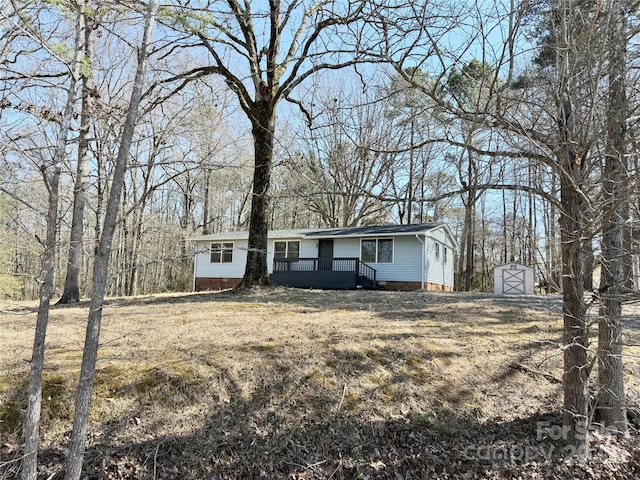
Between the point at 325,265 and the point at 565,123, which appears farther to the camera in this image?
the point at 325,265

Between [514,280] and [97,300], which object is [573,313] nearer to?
[97,300]

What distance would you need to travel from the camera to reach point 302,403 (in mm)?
4035

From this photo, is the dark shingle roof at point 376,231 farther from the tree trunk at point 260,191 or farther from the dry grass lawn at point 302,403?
the dry grass lawn at point 302,403

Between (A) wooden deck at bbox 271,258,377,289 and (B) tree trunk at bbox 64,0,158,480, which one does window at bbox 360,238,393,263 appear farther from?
(B) tree trunk at bbox 64,0,158,480

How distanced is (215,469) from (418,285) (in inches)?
536

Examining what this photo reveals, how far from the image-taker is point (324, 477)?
3.31 metres

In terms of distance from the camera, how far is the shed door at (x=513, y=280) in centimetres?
1364

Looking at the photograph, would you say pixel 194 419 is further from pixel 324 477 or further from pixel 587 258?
pixel 587 258

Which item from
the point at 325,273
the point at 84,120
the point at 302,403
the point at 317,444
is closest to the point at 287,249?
the point at 325,273

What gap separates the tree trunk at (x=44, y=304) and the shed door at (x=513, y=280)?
45.4 feet

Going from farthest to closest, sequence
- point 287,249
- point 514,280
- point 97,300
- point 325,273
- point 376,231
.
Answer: point 287,249
point 376,231
point 325,273
point 514,280
point 97,300

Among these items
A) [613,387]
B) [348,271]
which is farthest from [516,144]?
[348,271]

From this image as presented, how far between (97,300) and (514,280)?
1382 centimetres

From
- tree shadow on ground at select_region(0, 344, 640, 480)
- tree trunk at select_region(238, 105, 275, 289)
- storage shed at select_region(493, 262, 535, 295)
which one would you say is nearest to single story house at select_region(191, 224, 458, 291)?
storage shed at select_region(493, 262, 535, 295)
